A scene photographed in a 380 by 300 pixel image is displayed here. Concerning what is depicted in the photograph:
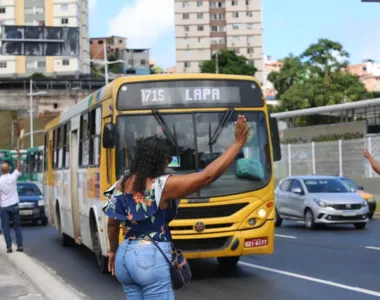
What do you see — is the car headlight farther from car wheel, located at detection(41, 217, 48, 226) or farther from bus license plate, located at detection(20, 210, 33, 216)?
car wheel, located at detection(41, 217, 48, 226)

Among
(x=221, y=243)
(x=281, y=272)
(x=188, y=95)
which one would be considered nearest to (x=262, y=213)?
(x=221, y=243)

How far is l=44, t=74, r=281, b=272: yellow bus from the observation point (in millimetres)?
11930

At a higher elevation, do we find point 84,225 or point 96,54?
point 96,54

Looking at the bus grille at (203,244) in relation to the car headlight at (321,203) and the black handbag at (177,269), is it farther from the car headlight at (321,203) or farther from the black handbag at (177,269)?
the car headlight at (321,203)

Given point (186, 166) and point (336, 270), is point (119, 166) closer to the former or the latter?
point (186, 166)

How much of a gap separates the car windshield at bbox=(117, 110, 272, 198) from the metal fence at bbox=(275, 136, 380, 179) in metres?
27.7

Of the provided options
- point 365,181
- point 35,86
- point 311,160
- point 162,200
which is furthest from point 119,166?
point 35,86

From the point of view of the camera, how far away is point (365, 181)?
3906 cm

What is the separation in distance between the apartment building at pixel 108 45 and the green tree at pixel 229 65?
142ft

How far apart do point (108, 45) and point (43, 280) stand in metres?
157

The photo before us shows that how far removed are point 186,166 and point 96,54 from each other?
146 m

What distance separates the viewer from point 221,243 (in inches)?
473

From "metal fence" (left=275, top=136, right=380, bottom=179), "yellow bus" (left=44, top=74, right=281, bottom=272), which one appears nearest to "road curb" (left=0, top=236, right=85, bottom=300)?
"yellow bus" (left=44, top=74, right=281, bottom=272)

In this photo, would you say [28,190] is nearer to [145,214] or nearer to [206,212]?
[206,212]
